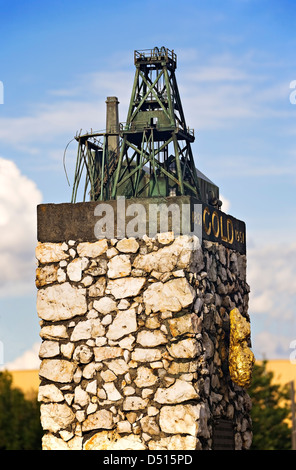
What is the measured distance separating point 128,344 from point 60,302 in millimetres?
1749

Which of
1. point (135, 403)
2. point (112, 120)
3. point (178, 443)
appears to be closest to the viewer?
point (178, 443)

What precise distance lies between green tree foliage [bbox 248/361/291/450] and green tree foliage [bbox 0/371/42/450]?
10.6 m

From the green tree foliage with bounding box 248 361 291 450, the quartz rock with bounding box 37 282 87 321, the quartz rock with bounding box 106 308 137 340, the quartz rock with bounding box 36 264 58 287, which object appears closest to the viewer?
the quartz rock with bounding box 106 308 137 340

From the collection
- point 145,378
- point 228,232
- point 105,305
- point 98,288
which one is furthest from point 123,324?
point 228,232

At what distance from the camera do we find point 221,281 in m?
22.2

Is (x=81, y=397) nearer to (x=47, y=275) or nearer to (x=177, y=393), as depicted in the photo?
(x=177, y=393)

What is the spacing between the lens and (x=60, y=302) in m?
20.7

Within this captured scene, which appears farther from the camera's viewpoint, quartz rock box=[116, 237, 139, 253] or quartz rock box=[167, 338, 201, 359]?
quartz rock box=[116, 237, 139, 253]

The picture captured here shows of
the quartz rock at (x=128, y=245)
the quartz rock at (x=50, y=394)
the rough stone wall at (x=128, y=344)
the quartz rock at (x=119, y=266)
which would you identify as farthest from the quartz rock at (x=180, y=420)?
the quartz rock at (x=128, y=245)

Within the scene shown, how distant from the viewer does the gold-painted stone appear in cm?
2184

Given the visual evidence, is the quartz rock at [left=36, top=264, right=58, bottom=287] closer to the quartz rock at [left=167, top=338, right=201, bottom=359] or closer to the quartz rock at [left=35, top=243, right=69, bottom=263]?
the quartz rock at [left=35, top=243, right=69, bottom=263]

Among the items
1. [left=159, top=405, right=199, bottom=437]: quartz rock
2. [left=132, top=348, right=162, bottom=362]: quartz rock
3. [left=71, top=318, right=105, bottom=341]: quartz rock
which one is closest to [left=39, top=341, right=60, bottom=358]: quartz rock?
[left=71, top=318, right=105, bottom=341]: quartz rock

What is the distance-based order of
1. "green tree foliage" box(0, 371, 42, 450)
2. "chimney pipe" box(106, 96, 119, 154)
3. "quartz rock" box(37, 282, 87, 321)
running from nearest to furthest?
"quartz rock" box(37, 282, 87, 321) → "chimney pipe" box(106, 96, 119, 154) → "green tree foliage" box(0, 371, 42, 450)

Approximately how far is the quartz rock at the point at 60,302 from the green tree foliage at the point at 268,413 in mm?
30026
